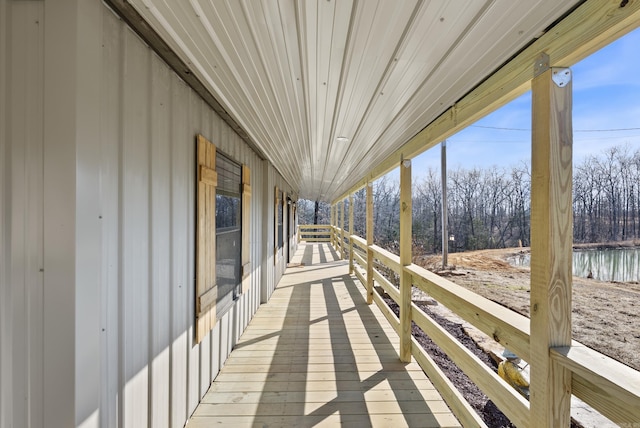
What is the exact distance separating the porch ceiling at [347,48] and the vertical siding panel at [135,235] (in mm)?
254

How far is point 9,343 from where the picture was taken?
2.83ft

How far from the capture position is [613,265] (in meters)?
5.86

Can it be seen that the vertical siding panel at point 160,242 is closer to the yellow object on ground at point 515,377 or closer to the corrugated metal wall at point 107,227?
the corrugated metal wall at point 107,227

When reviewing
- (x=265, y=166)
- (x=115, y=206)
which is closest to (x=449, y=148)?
(x=265, y=166)

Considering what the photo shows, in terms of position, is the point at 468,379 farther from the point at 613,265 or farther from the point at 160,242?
the point at 613,265

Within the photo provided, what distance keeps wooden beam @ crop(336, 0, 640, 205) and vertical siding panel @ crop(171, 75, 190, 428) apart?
1843 mm

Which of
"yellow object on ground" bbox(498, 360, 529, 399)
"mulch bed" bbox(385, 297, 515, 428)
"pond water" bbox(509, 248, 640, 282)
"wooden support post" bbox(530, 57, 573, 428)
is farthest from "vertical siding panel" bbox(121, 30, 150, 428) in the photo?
"pond water" bbox(509, 248, 640, 282)

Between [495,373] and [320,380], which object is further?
[320,380]

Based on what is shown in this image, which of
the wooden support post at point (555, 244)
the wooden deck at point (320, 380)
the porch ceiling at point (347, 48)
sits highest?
the porch ceiling at point (347, 48)

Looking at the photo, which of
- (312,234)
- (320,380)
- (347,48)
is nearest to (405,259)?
(320,380)

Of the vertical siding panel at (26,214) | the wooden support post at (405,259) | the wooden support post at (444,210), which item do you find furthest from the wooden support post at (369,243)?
the wooden support post at (444,210)

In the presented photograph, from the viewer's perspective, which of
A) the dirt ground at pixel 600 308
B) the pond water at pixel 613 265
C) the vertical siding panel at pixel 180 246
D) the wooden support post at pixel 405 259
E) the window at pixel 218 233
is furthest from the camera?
the pond water at pixel 613 265

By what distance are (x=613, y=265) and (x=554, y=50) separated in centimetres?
752

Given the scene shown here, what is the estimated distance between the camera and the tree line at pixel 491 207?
4137mm
